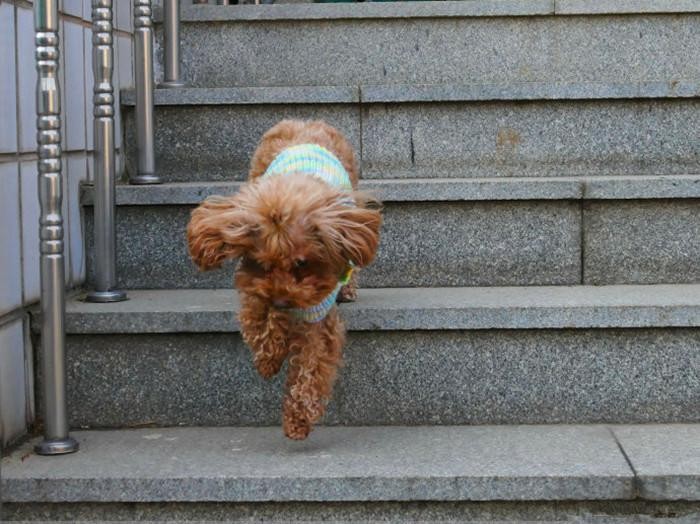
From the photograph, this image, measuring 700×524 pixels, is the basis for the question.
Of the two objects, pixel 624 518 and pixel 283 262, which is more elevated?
pixel 283 262

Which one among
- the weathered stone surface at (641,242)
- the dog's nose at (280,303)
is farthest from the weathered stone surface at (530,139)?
the dog's nose at (280,303)

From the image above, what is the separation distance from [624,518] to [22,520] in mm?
1387

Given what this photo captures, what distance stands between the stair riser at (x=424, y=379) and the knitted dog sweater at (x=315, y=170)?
0.24 m

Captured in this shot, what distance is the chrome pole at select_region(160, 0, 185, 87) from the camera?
12.7 ft

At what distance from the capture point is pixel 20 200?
296 cm

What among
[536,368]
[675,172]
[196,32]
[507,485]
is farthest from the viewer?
[196,32]

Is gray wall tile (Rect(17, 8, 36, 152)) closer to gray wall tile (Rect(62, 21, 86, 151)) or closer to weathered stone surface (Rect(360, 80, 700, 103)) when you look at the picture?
gray wall tile (Rect(62, 21, 86, 151))

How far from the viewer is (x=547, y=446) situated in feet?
9.18

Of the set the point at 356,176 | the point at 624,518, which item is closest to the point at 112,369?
the point at 356,176

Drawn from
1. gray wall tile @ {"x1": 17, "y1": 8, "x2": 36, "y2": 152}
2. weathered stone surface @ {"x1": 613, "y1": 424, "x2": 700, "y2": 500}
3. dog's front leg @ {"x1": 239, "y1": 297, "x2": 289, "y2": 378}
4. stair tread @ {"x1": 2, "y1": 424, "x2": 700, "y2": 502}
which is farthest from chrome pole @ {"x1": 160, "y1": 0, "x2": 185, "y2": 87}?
weathered stone surface @ {"x1": 613, "y1": 424, "x2": 700, "y2": 500}

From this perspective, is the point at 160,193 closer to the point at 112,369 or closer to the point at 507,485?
the point at 112,369

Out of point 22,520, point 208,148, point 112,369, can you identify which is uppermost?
point 208,148

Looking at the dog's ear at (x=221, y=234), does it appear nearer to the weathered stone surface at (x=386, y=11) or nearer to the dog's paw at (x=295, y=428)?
the dog's paw at (x=295, y=428)

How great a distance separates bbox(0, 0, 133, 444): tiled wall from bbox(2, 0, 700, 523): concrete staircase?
13cm
